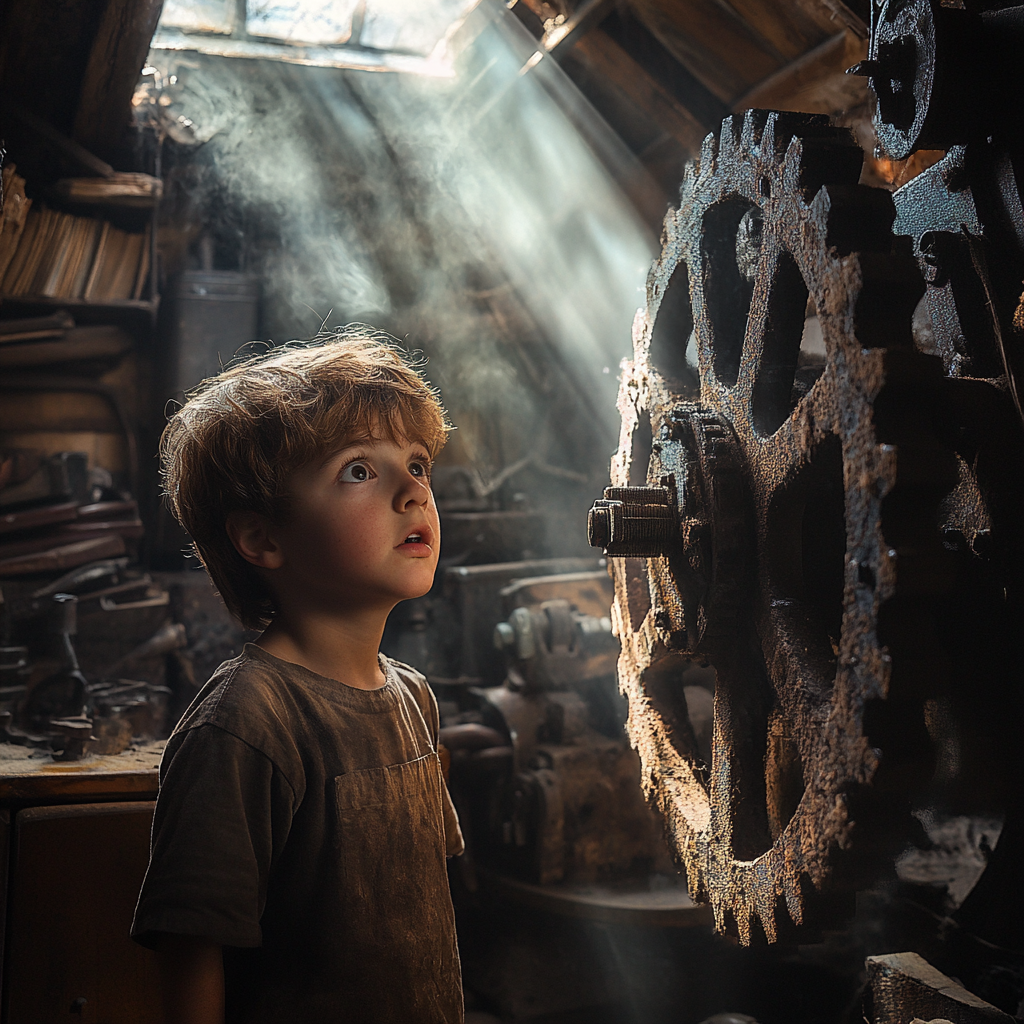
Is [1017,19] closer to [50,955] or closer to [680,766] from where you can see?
[680,766]

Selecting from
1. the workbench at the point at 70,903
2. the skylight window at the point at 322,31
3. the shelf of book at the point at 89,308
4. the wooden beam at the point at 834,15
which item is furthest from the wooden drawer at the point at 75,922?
the skylight window at the point at 322,31

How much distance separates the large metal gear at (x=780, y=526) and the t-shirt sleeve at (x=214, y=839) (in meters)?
0.60

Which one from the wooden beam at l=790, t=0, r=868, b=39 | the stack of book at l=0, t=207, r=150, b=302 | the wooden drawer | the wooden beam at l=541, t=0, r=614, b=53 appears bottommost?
the wooden drawer

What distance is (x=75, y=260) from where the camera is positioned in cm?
324

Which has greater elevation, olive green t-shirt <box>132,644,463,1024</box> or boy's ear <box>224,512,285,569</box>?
boy's ear <box>224,512,285,569</box>

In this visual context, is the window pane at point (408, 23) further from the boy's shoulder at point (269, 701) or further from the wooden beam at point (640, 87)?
the boy's shoulder at point (269, 701)

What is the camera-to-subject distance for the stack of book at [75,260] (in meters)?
3.13

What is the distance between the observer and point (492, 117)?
337 centimetres

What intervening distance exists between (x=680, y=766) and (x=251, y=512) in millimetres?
834

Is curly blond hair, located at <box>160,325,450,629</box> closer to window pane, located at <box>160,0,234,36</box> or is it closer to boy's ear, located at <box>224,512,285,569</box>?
boy's ear, located at <box>224,512,285,569</box>

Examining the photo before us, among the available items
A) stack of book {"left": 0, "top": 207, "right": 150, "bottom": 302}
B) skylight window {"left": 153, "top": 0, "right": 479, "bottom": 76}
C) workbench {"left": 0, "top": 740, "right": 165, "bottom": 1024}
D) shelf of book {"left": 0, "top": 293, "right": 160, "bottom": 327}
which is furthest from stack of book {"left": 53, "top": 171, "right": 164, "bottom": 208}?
workbench {"left": 0, "top": 740, "right": 165, "bottom": 1024}

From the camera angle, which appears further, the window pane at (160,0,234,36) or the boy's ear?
the window pane at (160,0,234,36)

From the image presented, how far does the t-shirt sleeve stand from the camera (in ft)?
3.12

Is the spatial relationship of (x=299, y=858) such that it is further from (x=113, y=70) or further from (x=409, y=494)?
(x=113, y=70)
